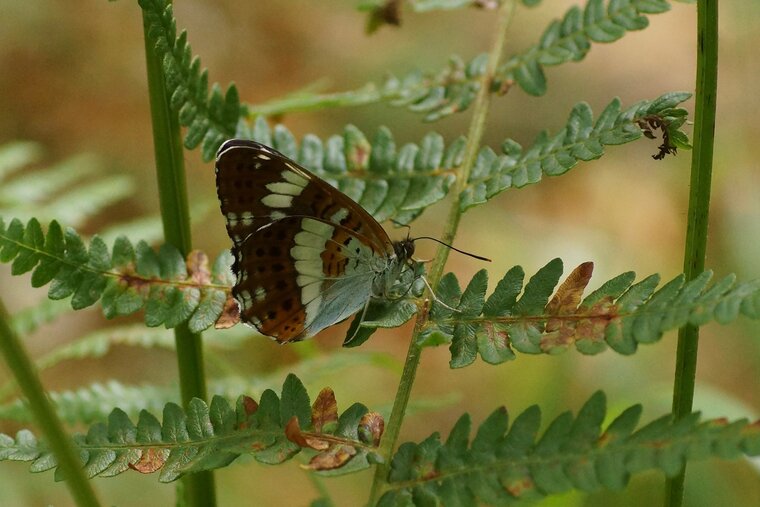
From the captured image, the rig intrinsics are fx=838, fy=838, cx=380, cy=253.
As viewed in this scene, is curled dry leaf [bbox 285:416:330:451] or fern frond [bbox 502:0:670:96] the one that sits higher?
fern frond [bbox 502:0:670:96]

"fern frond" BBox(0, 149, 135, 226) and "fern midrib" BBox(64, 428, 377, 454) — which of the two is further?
"fern frond" BBox(0, 149, 135, 226)

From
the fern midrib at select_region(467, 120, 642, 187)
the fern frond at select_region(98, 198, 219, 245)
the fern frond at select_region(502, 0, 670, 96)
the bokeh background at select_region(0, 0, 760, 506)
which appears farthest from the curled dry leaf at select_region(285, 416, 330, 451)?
the bokeh background at select_region(0, 0, 760, 506)

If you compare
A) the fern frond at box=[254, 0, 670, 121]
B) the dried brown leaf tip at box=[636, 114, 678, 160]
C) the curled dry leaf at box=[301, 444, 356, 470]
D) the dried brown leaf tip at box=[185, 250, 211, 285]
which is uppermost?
the fern frond at box=[254, 0, 670, 121]

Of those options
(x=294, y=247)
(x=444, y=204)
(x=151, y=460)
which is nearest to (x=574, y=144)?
(x=294, y=247)

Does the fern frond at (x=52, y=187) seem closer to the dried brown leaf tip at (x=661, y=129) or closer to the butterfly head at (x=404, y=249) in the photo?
the butterfly head at (x=404, y=249)

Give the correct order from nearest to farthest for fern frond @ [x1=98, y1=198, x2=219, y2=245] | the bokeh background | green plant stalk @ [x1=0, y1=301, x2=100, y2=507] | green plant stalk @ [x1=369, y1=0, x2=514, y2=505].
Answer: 1. green plant stalk @ [x1=0, y1=301, x2=100, y2=507]
2. green plant stalk @ [x1=369, y1=0, x2=514, y2=505]
3. fern frond @ [x1=98, y1=198, x2=219, y2=245]
4. the bokeh background

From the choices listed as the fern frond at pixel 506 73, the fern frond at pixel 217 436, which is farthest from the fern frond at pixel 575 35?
the fern frond at pixel 217 436

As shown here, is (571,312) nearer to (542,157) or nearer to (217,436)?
(542,157)

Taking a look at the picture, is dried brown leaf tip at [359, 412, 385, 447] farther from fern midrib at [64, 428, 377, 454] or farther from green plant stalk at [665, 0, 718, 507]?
green plant stalk at [665, 0, 718, 507]

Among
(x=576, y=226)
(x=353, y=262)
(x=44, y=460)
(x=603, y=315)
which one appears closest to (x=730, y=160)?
(x=576, y=226)
